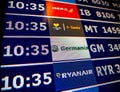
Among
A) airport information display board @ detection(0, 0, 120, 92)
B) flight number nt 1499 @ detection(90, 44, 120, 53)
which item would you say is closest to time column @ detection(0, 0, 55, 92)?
airport information display board @ detection(0, 0, 120, 92)

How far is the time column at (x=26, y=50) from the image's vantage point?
101cm

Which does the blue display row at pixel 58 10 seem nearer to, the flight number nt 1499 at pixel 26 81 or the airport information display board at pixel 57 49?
the airport information display board at pixel 57 49

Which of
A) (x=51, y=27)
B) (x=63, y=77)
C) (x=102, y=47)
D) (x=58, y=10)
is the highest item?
(x=58, y=10)

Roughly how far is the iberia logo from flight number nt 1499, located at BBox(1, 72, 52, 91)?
0.58m

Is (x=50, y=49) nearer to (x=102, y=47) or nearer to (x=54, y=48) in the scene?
(x=54, y=48)

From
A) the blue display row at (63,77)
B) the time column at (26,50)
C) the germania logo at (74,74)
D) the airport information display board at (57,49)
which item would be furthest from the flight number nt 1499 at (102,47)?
the time column at (26,50)

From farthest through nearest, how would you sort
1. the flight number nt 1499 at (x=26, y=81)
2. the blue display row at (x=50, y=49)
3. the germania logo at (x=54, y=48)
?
the germania logo at (x=54, y=48), the blue display row at (x=50, y=49), the flight number nt 1499 at (x=26, y=81)

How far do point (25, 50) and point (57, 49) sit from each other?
0.26 metres

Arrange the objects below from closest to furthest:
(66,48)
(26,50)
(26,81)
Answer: (26,81), (26,50), (66,48)

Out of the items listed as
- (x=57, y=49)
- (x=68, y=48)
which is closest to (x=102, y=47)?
(x=68, y=48)

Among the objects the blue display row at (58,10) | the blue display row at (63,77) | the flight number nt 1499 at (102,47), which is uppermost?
the blue display row at (58,10)

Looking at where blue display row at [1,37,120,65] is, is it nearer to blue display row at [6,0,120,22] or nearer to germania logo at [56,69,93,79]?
germania logo at [56,69,93,79]

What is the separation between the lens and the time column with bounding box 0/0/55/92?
1012 millimetres

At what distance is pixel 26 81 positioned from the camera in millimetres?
1030
